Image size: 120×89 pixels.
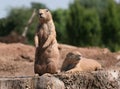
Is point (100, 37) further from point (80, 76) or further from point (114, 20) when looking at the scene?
point (80, 76)

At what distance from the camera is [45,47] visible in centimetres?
1284

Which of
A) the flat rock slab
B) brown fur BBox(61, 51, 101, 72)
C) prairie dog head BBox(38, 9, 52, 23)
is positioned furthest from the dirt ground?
the flat rock slab

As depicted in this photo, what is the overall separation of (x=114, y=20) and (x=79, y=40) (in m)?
3.85

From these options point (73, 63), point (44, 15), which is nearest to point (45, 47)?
point (44, 15)

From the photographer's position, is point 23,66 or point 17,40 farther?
point 17,40

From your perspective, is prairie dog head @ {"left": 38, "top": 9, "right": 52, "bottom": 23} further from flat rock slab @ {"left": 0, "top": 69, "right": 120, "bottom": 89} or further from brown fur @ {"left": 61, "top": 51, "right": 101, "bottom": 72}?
flat rock slab @ {"left": 0, "top": 69, "right": 120, "bottom": 89}

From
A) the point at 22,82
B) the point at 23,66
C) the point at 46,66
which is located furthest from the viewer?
the point at 23,66

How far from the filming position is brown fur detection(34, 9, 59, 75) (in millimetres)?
12742

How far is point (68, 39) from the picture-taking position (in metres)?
49.4

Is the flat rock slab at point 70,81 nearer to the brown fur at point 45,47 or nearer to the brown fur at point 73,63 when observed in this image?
the brown fur at point 45,47

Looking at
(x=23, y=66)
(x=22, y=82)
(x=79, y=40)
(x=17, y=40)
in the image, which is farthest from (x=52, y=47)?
(x=79, y=40)

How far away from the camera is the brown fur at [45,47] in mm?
12742

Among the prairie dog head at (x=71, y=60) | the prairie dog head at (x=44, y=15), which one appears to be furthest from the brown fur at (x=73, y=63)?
the prairie dog head at (x=44, y=15)

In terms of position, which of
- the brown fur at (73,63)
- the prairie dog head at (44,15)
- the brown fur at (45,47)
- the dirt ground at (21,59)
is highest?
the prairie dog head at (44,15)
